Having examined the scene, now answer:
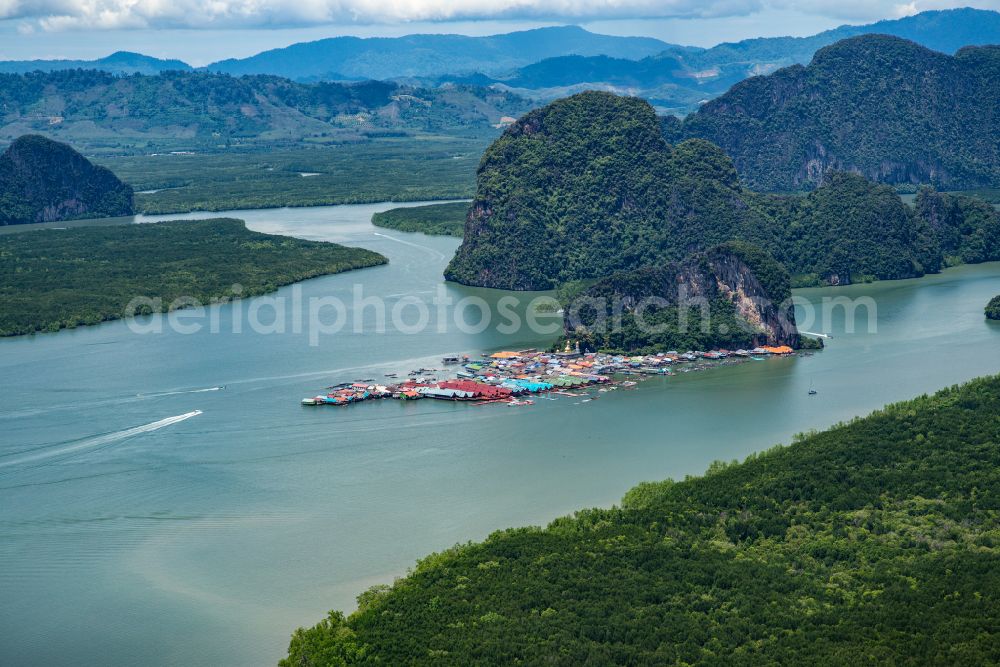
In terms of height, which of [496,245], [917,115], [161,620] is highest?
[917,115]

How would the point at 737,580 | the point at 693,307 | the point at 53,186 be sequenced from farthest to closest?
the point at 53,186 < the point at 693,307 < the point at 737,580

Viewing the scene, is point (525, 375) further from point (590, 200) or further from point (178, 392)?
point (590, 200)

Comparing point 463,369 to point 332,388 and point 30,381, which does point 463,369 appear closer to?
point 332,388

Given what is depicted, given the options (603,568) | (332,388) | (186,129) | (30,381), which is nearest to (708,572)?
(603,568)

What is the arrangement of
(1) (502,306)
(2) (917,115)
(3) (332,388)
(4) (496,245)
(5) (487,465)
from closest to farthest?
1. (5) (487,465)
2. (3) (332,388)
3. (1) (502,306)
4. (4) (496,245)
5. (2) (917,115)

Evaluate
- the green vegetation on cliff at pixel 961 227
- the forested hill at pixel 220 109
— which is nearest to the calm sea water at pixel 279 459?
the green vegetation on cliff at pixel 961 227

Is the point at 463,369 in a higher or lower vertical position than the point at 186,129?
lower

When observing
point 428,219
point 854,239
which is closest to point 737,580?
point 854,239
